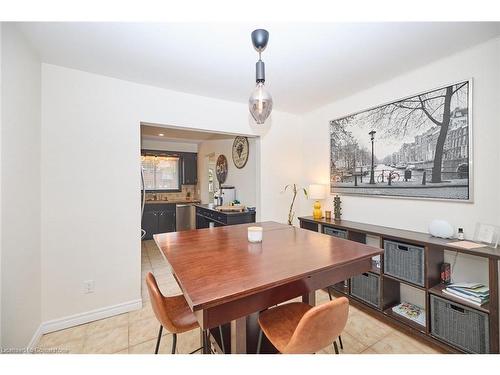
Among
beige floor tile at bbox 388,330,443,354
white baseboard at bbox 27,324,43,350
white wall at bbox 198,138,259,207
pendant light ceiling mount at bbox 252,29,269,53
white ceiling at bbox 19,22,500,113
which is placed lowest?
beige floor tile at bbox 388,330,443,354

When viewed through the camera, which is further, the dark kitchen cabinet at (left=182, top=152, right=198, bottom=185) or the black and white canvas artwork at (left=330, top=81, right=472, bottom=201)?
the dark kitchen cabinet at (left=182, top=152, right=198, bottom=185)

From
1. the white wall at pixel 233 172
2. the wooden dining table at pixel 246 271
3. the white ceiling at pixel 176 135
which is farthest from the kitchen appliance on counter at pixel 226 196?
the wooden dining table at pixel 246 271

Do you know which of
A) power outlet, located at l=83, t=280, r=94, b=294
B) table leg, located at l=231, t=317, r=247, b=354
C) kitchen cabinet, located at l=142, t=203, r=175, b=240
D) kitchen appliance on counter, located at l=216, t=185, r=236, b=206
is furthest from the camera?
kitchen cabinet, located at l=142, t=203, r=175, b=240

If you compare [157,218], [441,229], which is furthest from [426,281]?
[157,218]

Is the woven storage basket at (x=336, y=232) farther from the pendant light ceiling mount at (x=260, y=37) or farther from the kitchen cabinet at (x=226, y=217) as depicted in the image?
the pendant light ceiling mount at (x=260, y=37)

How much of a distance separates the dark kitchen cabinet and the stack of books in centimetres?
542

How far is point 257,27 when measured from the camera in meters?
1.53

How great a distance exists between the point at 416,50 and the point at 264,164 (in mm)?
2023

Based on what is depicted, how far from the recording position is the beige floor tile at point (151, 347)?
5.57 feet

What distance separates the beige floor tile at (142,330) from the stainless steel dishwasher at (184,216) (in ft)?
10.6

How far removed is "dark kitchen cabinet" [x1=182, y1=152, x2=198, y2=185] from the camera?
5.92 meters

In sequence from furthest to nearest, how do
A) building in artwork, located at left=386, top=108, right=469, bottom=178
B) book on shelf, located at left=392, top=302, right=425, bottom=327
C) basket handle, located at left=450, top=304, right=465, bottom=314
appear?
book on shelf, located at left=392, top=302, right=425, bottom=327 → building in artwork, located at left=386, top=108, right=469, bottom=178 → basket handle, located at left=450, top=304, right=465, bottom=314

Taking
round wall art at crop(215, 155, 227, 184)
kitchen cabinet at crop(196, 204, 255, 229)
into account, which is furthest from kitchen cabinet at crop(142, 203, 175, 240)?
kitchen cabinet at crop(196, 204, 255, 229)

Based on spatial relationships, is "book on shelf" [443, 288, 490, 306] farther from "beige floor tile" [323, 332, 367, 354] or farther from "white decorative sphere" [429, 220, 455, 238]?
"beige floor tile" [323, 332, 367, 354]
